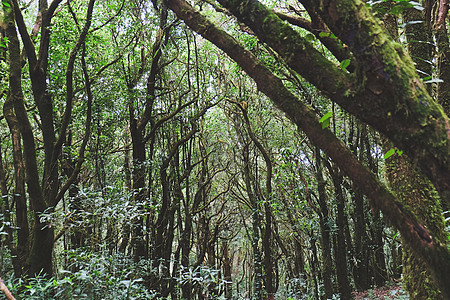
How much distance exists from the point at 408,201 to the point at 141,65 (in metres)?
6.99

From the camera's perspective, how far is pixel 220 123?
12.6 m

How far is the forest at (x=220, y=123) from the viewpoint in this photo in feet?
5.16

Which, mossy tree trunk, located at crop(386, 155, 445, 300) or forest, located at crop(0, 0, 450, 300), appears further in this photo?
mossy tree trunk, located at crop(386, 155, 445, 300)

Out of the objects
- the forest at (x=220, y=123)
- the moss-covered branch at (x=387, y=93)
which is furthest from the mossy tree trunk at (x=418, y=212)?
the moss-covered branch at (x=387, y=93)

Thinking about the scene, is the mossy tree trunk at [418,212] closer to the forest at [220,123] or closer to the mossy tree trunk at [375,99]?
the forest at [220,123]

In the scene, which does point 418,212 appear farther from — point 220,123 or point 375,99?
point 220,123

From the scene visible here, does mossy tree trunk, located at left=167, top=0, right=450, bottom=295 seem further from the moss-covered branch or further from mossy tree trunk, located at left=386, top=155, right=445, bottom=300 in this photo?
mossy tree trunk, located at left=386, top=155, right=445, bottom=300

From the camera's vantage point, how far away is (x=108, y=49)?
8570 mm

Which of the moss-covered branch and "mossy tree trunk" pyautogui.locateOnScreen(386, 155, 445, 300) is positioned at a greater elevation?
the moss-covered branch

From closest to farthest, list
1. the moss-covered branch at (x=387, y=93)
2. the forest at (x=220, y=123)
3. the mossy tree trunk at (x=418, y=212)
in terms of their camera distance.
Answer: the moss-covered branch at (x=387, y=93)
the forest at (x=220, y=123)
the mossy tree trunk at (x=418, y=212)

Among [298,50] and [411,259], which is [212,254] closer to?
[411,259]

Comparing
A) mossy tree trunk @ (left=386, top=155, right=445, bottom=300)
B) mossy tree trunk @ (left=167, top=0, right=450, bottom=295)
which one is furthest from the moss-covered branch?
mossy tree trunk @ (left=386, top=155, right=445, bottom=300)

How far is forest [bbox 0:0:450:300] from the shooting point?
1.57 meters

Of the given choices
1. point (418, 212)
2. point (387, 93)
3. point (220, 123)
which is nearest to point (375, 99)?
point (387, 93)
